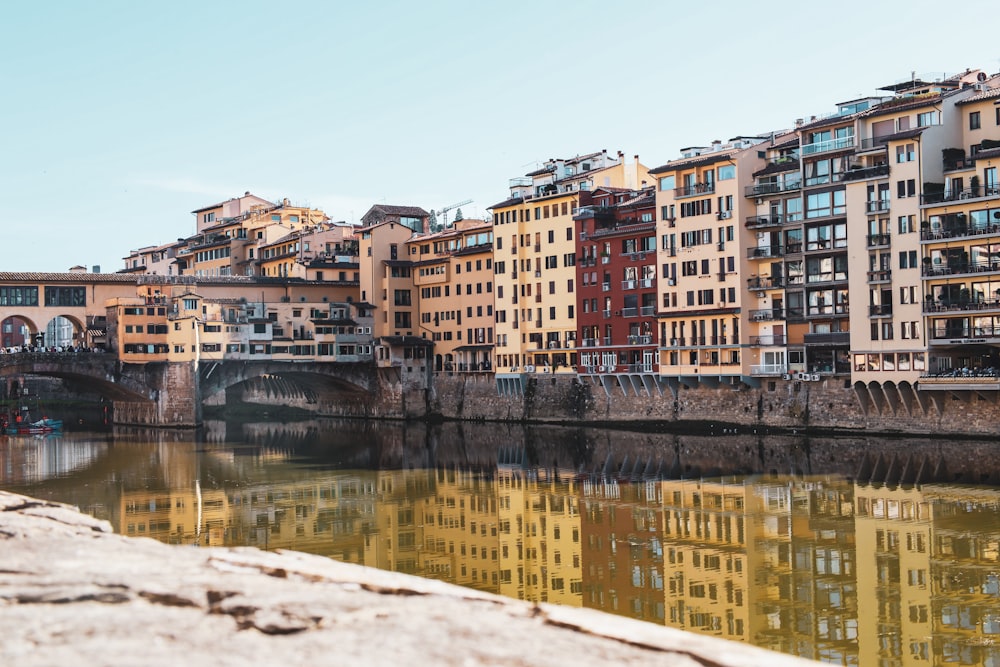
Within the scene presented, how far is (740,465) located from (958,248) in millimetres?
18011

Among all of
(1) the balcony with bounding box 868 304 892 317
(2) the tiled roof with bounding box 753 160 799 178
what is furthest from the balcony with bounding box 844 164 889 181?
(1) the balcony with bounding box 868 304 892 317

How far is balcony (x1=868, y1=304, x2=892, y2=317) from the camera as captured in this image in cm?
6712

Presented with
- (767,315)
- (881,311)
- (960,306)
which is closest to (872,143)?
(881,311)

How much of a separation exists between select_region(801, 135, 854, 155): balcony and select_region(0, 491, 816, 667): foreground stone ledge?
6226cm

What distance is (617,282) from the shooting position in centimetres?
8600

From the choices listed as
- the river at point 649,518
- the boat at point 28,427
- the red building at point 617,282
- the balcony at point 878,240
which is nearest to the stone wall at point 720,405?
the red building at point 617,282

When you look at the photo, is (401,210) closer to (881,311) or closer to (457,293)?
(457,293)

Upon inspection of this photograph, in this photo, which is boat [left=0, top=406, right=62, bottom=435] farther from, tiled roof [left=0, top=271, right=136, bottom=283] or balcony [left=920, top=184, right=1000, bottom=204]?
balcony [left=920, top=184, right=1000, bottom=204]

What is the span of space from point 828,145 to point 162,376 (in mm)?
55941

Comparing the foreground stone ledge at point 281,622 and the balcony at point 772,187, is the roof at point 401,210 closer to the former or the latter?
the balcony at point 772,187

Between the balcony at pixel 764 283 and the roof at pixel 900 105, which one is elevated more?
the roof at pixel 900 105

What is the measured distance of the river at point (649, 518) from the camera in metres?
29.5

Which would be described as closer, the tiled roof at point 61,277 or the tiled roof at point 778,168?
the tiled roof at point 778,168

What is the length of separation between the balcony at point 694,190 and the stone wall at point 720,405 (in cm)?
1311
